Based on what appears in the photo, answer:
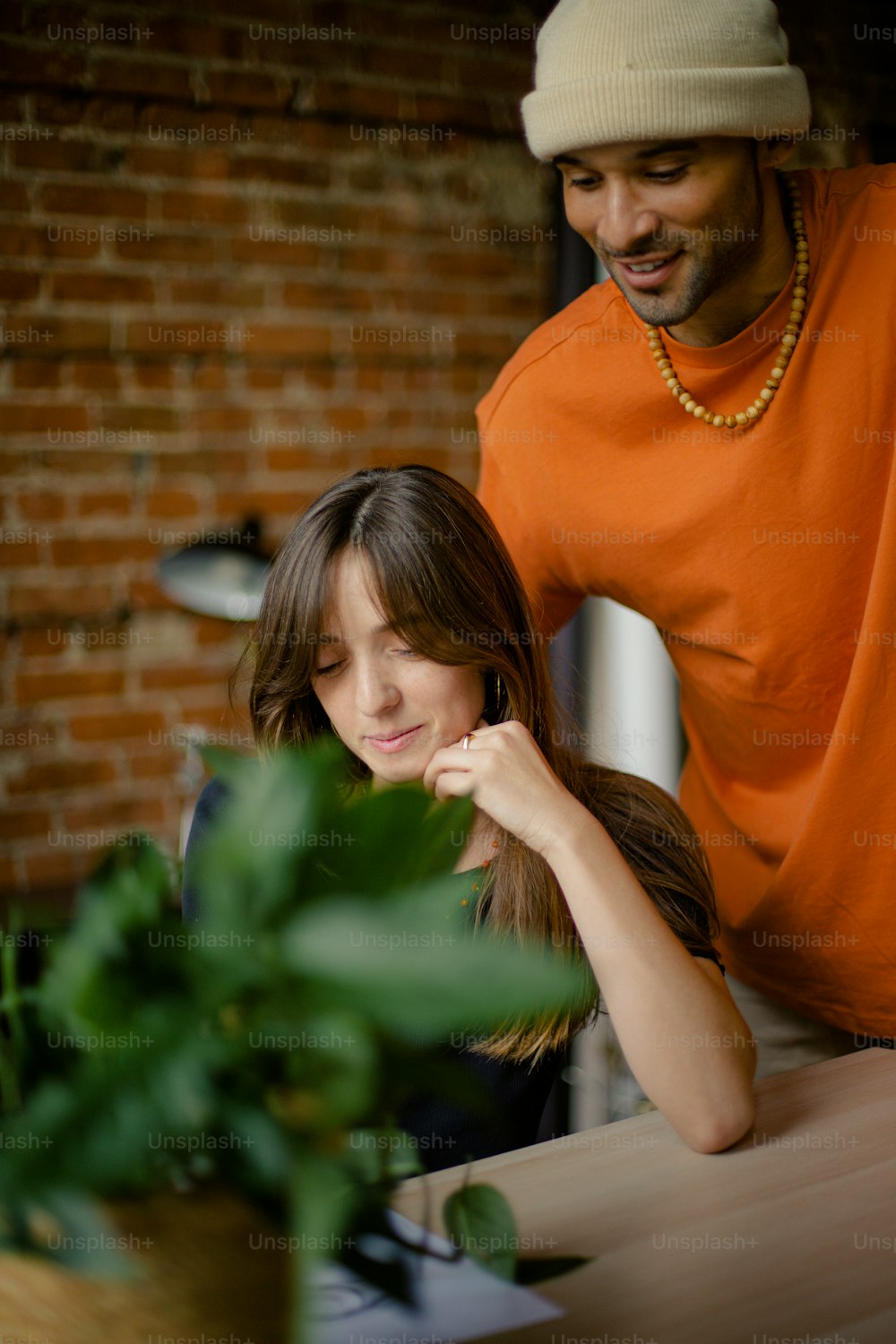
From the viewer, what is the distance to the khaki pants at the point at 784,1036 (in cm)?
145

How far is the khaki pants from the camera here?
4.77 feet

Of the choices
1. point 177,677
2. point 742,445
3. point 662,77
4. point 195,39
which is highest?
point 195,39

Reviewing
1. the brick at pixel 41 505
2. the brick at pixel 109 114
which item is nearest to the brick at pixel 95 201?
→ the brick at pixel 109 114

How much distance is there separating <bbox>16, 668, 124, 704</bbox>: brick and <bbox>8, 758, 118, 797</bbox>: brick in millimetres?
121

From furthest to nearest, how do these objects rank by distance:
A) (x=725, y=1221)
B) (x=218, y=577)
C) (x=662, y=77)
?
1. (x=218, y=577)
2. (x=662, y=77)
3. (x=725, y=1221)

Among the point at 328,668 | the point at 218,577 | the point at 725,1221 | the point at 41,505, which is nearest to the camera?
the point at 725,1221

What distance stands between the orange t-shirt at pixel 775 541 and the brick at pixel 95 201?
1.17 metres

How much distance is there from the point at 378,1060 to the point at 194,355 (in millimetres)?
2113

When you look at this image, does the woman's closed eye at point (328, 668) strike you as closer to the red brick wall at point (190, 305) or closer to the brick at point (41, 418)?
the red brick wall at point (190, 305)

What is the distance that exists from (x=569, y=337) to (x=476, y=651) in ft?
1.20

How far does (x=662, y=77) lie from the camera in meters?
1.06

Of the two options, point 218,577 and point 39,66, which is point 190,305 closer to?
point 39,66

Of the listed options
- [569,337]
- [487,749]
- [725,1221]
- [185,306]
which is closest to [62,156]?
[185,306]

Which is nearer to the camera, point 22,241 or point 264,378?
point 22,241
